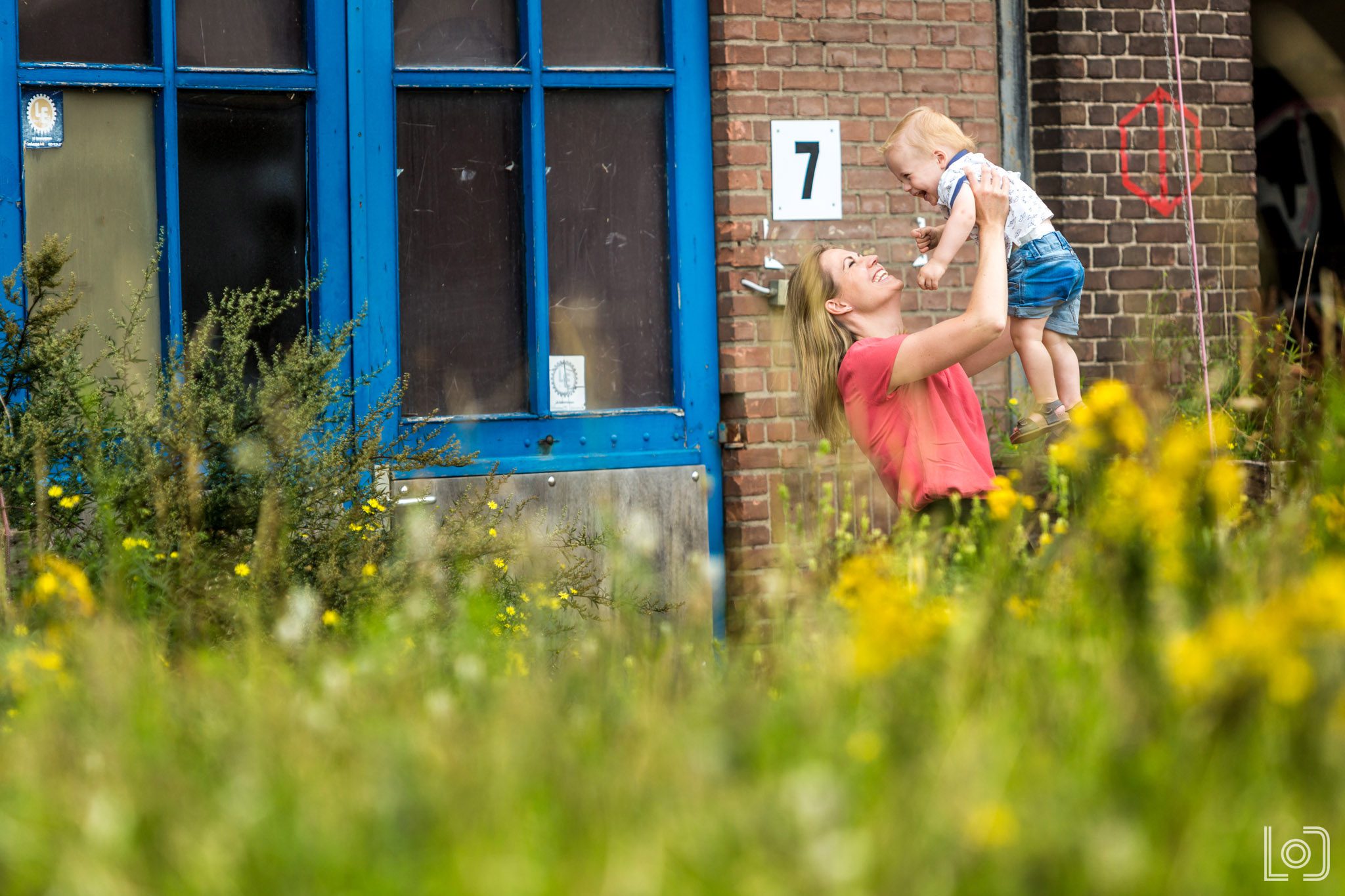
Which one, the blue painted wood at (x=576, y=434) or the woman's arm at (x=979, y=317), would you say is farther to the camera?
the blue painted wood at (x=576, y=434)

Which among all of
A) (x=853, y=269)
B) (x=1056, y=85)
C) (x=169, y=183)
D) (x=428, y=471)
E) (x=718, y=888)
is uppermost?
(x=1056, y=85)

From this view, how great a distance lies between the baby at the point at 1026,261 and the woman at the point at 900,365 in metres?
0.57

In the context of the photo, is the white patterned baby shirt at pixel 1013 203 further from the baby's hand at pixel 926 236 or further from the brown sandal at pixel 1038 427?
the brown sandal at pixel 1038 427

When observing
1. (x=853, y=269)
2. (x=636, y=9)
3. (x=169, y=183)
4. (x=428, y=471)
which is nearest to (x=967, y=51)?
(x=636, y=9)

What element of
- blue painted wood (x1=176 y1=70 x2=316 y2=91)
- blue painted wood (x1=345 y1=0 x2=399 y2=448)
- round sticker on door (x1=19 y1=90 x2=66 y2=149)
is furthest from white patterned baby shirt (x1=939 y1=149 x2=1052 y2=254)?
round sticker on door (x1=19 y1=90 x2=66 y2=149)

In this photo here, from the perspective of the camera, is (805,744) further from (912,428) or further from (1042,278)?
(1042,278)

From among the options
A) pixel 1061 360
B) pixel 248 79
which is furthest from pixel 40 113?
pixel 1061 360

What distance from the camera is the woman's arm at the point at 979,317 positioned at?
3.65 meters

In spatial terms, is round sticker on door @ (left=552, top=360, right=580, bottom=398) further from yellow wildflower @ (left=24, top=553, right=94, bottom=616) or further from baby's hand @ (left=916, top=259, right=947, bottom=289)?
yellow wildflower @ (left=24, top=553, right=94, bottom=616)

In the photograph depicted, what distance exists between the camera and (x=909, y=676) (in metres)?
2.06

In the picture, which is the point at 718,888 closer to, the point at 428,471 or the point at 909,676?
the point at 909,676

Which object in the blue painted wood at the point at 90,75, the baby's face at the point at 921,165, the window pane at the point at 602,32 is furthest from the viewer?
the window pane at the point at 602,32

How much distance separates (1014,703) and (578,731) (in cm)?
66

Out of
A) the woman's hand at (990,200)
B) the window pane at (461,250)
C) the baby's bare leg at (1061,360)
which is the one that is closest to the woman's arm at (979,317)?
the woman's hand at (990,200)
